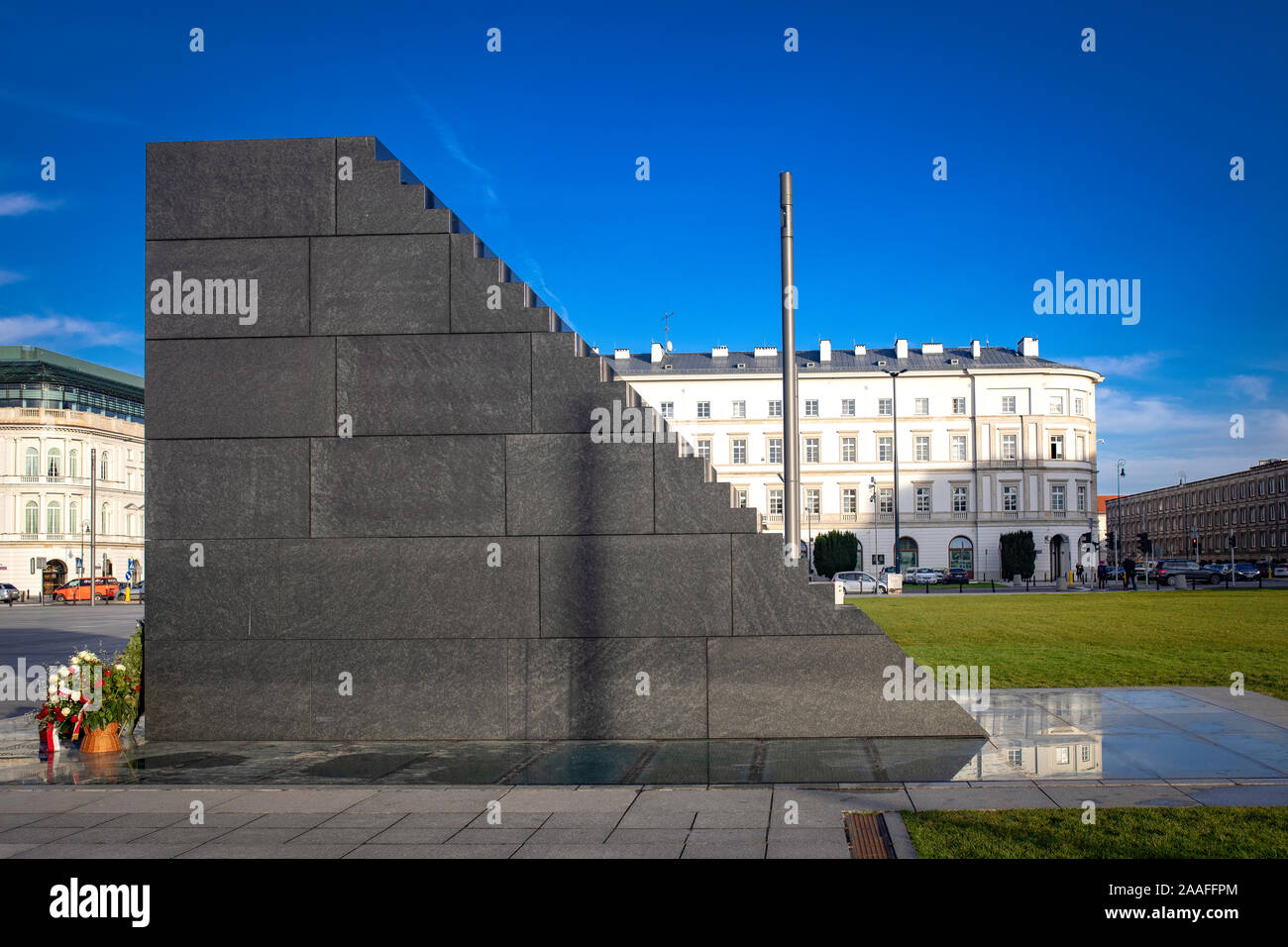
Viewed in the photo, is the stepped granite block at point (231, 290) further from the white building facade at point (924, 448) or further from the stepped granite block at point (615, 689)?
the white building facade at point (924, 448)

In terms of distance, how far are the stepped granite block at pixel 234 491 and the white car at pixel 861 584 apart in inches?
1919

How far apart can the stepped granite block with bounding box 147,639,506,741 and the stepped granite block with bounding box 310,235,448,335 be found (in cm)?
352

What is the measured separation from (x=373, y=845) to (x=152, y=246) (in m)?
7.80

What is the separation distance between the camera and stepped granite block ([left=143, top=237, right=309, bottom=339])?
11.4 metres

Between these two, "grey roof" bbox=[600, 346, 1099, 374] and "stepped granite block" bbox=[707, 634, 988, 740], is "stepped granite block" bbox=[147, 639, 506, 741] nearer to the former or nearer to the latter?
"stepped granite block" bbox=[707, 634, 988, 740]

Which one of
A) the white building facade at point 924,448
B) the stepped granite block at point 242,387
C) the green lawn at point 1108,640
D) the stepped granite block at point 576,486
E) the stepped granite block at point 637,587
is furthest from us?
the white building facade at point 924,448

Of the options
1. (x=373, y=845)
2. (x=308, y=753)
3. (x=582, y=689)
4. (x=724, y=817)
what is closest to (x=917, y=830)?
(x=724, y=817)

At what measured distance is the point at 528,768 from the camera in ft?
30.7

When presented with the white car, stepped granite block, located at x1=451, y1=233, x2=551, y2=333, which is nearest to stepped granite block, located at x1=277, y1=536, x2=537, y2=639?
stepped granite block, located at x1=451, y1=233, x2=551, y2=333

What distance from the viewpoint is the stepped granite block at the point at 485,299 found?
11.2 meters

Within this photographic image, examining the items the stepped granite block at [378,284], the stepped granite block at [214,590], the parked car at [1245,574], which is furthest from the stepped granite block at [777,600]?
the parked car at [1245,574]

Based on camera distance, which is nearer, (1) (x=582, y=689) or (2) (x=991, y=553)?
(1) (x=582, y=689)

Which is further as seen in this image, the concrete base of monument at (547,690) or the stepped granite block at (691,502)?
the stepped granite block at (691,502)

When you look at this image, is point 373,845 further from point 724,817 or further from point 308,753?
point 308,753
